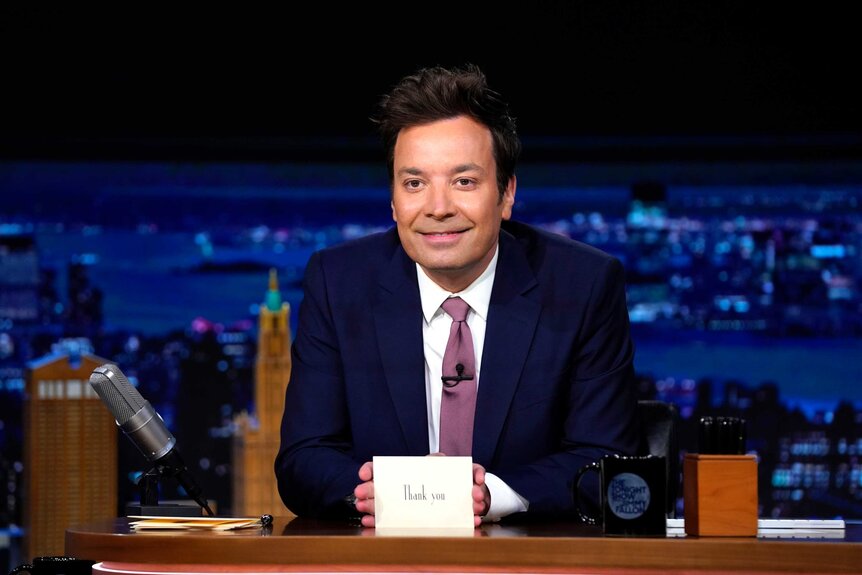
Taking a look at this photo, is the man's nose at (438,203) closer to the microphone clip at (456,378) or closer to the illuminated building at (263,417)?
the microphone clip at (456,378)

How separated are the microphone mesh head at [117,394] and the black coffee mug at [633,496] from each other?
825mm

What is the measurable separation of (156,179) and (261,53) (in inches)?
28.6

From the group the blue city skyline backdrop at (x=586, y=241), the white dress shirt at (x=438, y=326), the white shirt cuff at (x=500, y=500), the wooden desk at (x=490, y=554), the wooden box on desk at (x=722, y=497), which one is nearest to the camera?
the wooden desk at (x=490, y=554)

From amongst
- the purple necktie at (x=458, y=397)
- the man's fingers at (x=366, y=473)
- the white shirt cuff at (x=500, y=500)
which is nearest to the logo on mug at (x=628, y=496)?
the white shirt cuff at (x=500, y=500)

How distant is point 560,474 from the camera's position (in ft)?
7.93

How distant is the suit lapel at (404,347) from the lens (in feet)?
8.63

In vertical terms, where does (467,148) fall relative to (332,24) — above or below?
below

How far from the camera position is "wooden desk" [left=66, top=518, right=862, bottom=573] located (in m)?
1.75

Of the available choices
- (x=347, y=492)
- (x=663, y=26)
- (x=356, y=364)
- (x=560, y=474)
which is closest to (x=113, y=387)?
(x=347, y=492)

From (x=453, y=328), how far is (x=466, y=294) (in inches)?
3.9

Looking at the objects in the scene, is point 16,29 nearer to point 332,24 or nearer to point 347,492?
point 332,24

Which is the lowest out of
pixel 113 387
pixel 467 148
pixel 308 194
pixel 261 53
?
pixel 113 387

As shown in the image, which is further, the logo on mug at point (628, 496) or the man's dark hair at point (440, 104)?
the man's dark hair at point (440, 104)

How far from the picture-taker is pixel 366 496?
2.11 m
